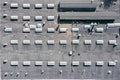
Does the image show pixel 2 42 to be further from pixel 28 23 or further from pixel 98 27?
pixel 98 27

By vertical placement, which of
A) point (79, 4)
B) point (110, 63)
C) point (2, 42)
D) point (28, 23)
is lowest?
point (110, 63)

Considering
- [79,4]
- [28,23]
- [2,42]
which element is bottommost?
[2,42]

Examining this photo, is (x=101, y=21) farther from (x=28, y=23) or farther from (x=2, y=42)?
(x=2, y=42)

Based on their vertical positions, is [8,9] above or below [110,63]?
above

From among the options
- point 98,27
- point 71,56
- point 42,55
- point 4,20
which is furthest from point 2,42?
point 98,27

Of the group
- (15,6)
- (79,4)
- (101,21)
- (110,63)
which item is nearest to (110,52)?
(110,63)

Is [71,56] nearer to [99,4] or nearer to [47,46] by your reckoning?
[47,46]

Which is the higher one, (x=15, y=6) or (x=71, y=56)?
(x=15, y=6)
